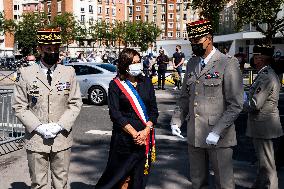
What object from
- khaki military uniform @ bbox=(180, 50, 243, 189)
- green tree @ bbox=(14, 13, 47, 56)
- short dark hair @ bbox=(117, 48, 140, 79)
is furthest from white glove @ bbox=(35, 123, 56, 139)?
green tree @ bbox=(14, 13, 47, 56)

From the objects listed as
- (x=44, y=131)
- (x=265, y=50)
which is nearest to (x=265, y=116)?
(x=265, y=50)

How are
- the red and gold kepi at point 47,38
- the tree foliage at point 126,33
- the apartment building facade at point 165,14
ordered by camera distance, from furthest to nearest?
the apartment building facade at point 165,14, the tree foliage at point 126,33, the red and gold kepi at point 47,38

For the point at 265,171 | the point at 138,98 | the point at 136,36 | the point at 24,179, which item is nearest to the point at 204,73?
the point at 138,98

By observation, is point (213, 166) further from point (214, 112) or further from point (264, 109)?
point (264, 109)

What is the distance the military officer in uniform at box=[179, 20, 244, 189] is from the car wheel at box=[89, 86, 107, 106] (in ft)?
35.9

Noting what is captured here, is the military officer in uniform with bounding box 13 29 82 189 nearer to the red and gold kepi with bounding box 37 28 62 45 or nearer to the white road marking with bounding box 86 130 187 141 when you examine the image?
the red and gold kepi with bounding box 37 28 62 45

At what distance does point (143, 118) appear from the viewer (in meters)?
4.77

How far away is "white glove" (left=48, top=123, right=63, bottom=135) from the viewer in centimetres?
440

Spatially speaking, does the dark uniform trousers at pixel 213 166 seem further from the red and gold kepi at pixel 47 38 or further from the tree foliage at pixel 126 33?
the tree foliage at pixel 126 33

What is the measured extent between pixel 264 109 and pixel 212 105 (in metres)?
1.34

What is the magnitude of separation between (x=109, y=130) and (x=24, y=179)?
4.21 m

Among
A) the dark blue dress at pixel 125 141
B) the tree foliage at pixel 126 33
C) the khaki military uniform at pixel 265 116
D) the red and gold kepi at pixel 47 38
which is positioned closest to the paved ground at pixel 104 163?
the khaki military uniform at pixel 265 116

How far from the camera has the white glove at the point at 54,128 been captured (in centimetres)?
440

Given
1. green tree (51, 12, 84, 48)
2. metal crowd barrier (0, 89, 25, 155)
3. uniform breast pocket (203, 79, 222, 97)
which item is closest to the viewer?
uniform breast pocket (203, 79, 222, 97)
